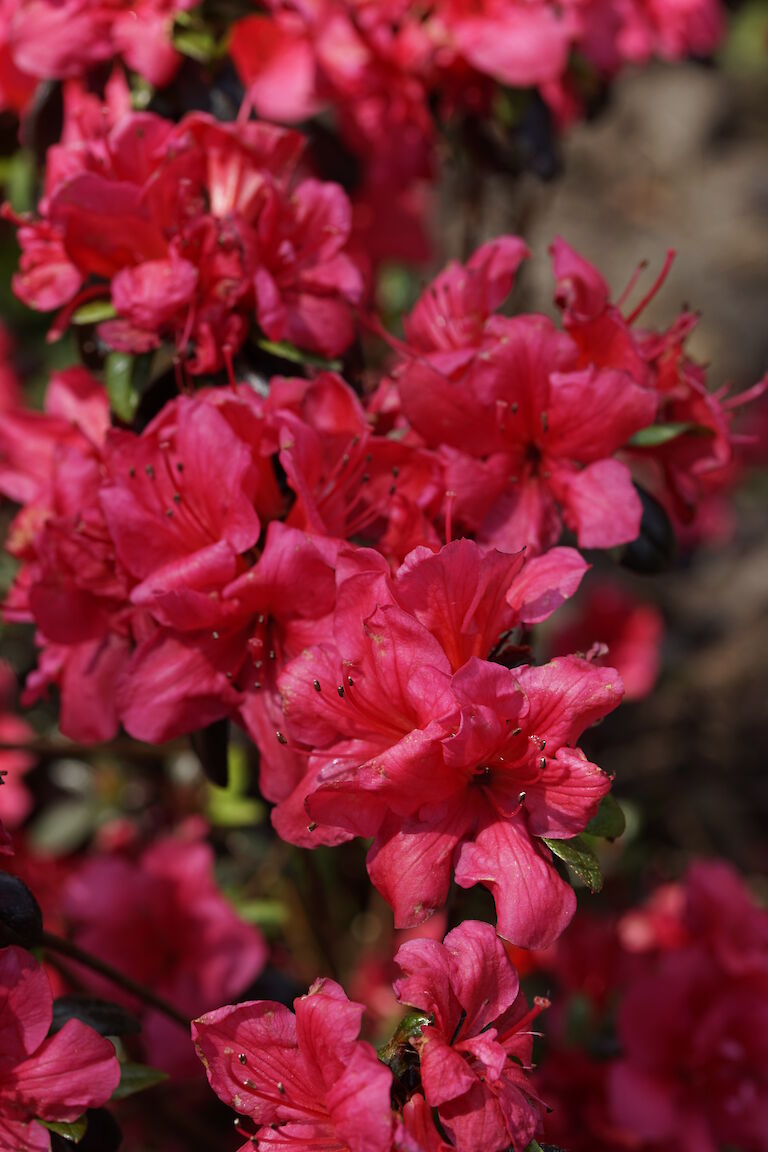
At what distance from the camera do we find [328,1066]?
793 millimetres

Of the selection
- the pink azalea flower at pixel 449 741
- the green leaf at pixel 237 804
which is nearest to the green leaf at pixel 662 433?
the pink azalea flower at pixel 449 741

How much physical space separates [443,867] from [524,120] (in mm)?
1149

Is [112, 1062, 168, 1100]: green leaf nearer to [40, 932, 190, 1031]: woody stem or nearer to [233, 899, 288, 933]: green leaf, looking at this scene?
[40, 932, 190, 1031]: woody stem

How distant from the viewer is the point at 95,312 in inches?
45.1

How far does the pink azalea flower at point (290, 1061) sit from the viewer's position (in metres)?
0.78

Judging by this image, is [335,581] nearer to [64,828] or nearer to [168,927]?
[168,927]

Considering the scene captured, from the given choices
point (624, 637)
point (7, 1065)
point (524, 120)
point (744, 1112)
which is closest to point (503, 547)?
point (7, 1065)

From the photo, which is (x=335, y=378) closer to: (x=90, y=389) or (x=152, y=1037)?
(x=90, y=389)

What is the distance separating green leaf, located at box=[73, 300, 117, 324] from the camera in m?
1.14

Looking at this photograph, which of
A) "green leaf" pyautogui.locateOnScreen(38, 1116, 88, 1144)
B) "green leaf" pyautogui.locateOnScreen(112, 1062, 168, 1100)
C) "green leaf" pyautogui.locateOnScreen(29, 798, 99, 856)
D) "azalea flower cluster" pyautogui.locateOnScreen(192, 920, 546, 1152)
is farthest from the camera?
"green leaf" pyautogui.locateOnScreen(29, 798, 99, 856)

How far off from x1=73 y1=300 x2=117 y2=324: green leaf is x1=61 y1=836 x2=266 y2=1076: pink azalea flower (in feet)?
2.48

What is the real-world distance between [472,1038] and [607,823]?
189 mm

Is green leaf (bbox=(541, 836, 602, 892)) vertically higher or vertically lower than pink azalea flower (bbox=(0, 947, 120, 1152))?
higher

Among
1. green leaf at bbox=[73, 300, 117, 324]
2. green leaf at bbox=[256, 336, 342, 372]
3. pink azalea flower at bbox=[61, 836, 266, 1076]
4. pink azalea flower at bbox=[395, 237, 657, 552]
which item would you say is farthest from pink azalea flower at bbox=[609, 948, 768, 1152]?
green leaf at bbox=[73, 300, 117, 324]
